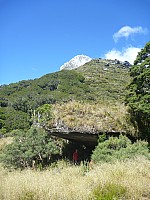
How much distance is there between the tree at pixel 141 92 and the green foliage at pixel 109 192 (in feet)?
19.1

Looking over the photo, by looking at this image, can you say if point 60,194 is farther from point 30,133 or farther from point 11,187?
point 30,133

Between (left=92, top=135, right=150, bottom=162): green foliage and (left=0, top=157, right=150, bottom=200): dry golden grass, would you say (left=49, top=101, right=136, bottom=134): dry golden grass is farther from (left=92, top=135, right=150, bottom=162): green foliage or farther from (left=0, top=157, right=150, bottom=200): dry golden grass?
(left=0, top=157, right=150, bottom=200): dry golden grass

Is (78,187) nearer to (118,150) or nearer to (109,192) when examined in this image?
(109,192)

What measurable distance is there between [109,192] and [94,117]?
686 centimetres

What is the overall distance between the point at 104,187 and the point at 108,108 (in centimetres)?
770

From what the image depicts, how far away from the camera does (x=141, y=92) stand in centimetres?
1222

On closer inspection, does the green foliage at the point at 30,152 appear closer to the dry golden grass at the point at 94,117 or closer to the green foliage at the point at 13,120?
the dry golden grass at the point at 94,117

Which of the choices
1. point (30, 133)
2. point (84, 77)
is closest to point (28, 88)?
point (84, 77)

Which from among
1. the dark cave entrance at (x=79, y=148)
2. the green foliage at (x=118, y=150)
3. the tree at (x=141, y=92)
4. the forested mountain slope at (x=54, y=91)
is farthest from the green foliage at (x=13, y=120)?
the green foliage at (x=118, y=150)

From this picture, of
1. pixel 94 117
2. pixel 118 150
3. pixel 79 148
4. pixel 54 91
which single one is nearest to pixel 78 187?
pixel 118 150

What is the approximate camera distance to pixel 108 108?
13.4 metres

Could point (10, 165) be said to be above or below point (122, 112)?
below

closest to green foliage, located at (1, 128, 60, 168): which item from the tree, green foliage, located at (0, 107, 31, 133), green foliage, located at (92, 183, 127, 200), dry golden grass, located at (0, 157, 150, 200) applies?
the tree

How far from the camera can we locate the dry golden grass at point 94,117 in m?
12.0
